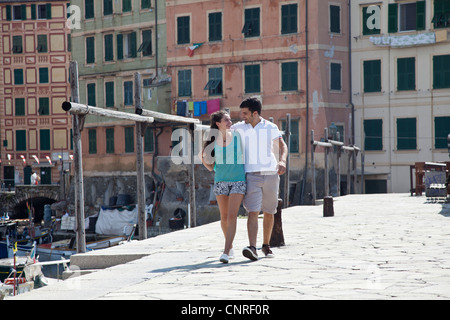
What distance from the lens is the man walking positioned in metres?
7.88

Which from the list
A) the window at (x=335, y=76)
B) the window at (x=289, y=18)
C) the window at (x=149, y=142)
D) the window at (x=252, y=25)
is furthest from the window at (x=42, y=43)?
the window at (x=335, y=76)

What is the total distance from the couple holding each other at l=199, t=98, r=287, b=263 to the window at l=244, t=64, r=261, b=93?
102ft

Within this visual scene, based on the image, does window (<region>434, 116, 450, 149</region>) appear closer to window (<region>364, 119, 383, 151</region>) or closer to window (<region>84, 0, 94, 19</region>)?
window (<region>364, 119, 383, 151</region>)

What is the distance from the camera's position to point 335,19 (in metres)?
37.8

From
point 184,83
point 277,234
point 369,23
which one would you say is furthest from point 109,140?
point 277,234

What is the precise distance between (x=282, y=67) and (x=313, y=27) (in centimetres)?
253

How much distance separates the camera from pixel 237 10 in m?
39.1

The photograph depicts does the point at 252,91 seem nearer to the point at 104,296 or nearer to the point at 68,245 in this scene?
the point at 68,245

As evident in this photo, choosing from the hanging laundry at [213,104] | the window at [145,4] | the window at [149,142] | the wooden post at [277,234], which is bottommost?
the wooden post at [277,234]

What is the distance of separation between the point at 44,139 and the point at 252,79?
2599 centimetres

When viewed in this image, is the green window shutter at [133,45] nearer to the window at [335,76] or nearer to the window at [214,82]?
the window at [214,82]

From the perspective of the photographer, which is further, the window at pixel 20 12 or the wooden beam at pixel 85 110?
the window at pixel 20 12

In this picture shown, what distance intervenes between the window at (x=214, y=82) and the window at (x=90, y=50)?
921 centimetres

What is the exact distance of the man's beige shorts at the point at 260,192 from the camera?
25.9 ft
